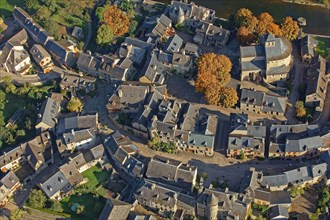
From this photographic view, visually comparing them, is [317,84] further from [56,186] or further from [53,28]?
[53,28]

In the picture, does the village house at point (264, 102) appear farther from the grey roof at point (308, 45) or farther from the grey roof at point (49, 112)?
the grey roof at point (49, 112)

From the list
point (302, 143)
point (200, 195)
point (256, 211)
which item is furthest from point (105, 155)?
point (302, 143)

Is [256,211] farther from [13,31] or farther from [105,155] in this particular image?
[13,31]

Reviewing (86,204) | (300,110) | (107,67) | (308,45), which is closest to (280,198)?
(300,110)

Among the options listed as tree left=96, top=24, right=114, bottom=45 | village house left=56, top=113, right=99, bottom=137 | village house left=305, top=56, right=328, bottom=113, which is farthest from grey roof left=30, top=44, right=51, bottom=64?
village house left=305, top=56, right=328, bottom=113

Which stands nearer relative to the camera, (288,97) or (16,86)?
(288,97)
